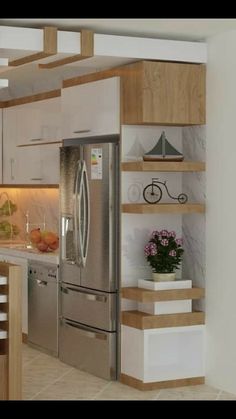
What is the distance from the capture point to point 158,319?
7082mm

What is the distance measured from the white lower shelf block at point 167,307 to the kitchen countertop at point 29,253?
1155 millimetres

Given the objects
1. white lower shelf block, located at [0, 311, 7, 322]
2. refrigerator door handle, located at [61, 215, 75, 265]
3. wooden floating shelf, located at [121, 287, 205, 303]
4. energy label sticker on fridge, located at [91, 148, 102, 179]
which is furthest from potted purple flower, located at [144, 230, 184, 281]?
white lower shelf block, located at [0, 311, 7, 322]

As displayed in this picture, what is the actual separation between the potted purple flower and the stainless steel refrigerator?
0.28m

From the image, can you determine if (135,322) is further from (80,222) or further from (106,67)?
(106,67)

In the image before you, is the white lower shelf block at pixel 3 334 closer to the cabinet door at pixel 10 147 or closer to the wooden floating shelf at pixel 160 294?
the wooden floating shelf at pixel 160 294

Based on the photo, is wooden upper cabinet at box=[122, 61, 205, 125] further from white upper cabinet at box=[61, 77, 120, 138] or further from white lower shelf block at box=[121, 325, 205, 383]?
white lower shelf block at box=[121, 325, 205, 383]

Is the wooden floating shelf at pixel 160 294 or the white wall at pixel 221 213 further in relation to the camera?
the wooden floating shelf at pixel 160 294

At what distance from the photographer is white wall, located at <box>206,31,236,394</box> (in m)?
6.97

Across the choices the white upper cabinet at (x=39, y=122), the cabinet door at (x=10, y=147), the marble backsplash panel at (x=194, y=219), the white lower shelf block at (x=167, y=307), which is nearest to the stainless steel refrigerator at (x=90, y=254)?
the white lower shelf block at (x=167, y=307)

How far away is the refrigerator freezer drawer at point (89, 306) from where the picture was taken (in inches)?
289

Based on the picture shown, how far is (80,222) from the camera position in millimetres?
7594
